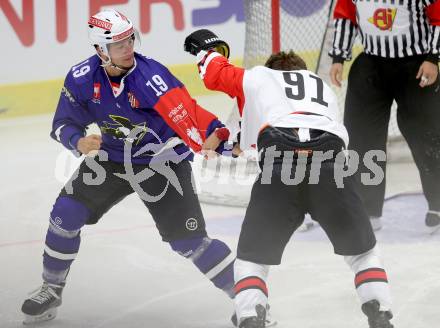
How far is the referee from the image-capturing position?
4168mm

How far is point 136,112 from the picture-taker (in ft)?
11.1

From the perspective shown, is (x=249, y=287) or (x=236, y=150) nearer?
(x=249, y=287)

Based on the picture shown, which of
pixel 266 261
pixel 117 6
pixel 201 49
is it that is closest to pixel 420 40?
pixel 201 49

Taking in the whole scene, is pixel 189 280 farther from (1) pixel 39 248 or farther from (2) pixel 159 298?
(1) pixel 39 248

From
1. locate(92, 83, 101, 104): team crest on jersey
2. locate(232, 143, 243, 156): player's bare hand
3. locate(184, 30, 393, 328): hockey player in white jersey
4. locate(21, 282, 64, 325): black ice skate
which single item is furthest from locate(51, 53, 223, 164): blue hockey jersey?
locate(21, 282, 64, 325): black ice skate

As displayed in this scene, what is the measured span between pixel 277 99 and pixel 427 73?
1.26 metres

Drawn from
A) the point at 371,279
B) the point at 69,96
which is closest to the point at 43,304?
the point at 69,96

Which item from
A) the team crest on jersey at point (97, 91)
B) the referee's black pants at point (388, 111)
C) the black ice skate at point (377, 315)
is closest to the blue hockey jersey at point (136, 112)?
the team crest on jersey at point (97, 91)

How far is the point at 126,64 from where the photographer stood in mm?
3375

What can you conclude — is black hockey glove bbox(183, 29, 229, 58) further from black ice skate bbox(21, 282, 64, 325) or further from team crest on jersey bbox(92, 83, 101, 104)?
black ice skate bbox(21, 282, 64, 325)

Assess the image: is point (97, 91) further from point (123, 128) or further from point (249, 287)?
point (249, 287)

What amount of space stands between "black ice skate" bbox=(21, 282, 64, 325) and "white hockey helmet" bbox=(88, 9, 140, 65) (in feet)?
2.54

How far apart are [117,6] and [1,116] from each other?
96 centimetres

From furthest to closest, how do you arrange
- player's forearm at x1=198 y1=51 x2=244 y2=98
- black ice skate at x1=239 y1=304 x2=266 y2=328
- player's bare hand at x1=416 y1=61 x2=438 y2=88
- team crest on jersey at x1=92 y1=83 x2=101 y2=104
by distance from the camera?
player's bare hand at x1=416 y1=61 x2=438 y2=88
team crest on jersey at x1=92 y1=83 x2=101 y2=104
player's forearm at x1=198 y1=51 x2=244 y2=98
black ice skate at x1=239 y1=304 x2=266 y2=328
